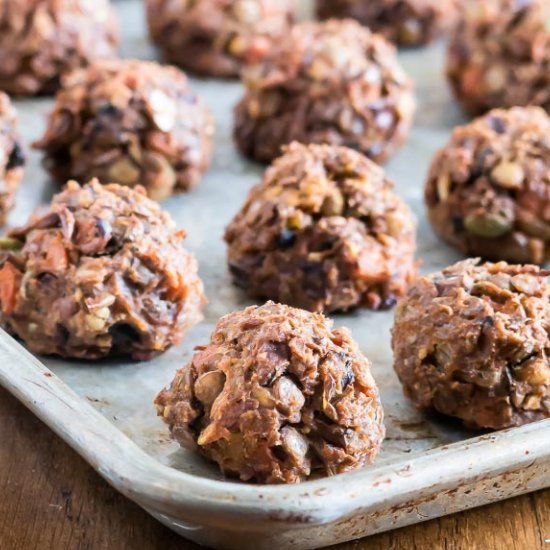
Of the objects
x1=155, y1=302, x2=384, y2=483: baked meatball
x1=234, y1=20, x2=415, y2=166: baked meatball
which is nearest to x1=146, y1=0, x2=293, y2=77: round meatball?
x1=234, y1=20, x2=415, y2=166: baked meatball

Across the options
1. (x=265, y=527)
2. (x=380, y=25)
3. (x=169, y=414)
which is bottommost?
(x=380, y=25)

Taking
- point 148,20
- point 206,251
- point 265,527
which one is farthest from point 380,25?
point 265,527

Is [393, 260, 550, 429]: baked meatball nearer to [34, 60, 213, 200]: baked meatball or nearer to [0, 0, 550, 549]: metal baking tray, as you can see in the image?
[0, 0, 550, 549]: metal baking tray

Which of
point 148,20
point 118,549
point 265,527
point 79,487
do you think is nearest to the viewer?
point 265,527

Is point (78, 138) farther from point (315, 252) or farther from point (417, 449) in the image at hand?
point (417, 449)

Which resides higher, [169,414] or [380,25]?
[169,414]

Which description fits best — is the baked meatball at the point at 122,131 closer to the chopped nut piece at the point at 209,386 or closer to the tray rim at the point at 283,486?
the chopped nut piece at the point at 209,386

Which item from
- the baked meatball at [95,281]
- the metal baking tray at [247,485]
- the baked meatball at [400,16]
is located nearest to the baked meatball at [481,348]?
the metal baking tray at [247,485]
